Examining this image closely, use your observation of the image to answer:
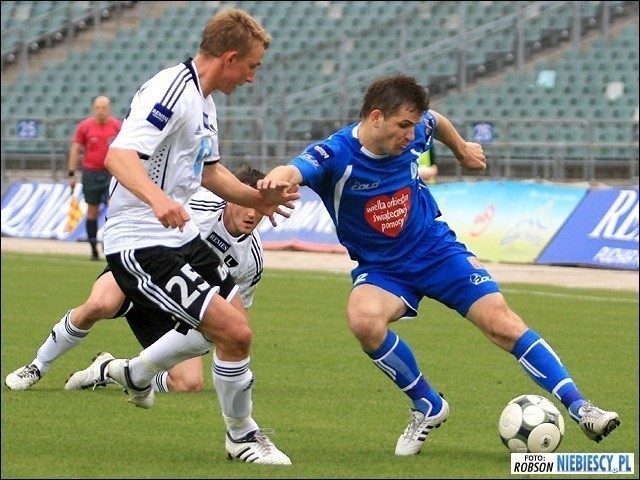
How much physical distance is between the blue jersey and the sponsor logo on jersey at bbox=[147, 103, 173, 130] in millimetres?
1079

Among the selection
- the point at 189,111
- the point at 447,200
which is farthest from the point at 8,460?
the point at 447,200

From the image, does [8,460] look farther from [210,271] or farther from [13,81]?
[13,81]

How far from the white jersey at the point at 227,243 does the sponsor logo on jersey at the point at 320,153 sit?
1.70 metres

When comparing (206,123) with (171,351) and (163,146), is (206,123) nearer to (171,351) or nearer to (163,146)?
(163,146)

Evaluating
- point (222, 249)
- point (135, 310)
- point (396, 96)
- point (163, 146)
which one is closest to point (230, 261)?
point (222, 249)

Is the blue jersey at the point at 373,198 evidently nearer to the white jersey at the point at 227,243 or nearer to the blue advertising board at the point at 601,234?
the white jersey at the point at 227,243

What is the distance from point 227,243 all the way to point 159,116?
2.69 metres

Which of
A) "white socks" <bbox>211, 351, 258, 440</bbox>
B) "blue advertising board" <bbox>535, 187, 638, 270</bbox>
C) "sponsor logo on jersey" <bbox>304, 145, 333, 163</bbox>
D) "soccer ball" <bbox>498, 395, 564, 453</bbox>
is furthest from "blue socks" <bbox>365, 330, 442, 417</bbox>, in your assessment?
"blue advertising board" <bbox>535, 187, 638, 270</bbox>

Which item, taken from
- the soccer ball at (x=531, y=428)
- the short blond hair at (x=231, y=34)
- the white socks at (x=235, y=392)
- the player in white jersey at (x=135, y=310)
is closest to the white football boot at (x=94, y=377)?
the player in white jersey at (x=135, y=310)

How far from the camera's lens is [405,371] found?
316 inches

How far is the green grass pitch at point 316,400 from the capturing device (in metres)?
7.31

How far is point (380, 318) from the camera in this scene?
25.8 feet

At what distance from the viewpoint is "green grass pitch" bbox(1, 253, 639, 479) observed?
7.31 metres

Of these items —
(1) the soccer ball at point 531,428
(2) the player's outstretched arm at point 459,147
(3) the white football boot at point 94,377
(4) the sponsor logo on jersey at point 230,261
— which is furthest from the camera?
(3) the white football boot at point 94,377
